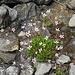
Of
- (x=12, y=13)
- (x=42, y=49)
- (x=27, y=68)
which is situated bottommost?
(x=27, y=68)

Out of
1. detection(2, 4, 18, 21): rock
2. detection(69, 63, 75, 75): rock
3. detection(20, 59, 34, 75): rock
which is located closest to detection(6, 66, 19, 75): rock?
detection(20, 59, 34, 75): rock

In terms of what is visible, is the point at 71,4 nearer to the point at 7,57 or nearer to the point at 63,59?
the point at 63,59

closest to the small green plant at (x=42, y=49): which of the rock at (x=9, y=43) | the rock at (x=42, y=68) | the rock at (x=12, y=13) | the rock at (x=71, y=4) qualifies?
the rock at (x=42, y=68)

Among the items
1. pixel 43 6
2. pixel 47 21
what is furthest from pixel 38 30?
pixel 43 6

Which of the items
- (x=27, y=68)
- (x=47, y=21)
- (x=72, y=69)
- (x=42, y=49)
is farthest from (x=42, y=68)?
(x=47, y=21)

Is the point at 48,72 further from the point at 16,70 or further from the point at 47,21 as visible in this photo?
the point at 47,21

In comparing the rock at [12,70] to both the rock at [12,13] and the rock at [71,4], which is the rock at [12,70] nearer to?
the rock at [12,13]
